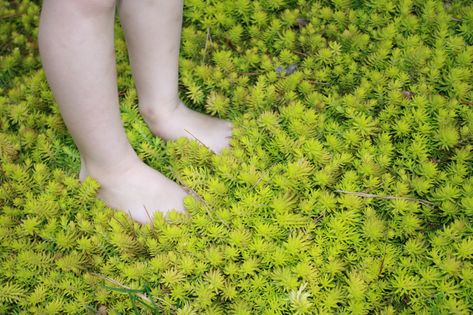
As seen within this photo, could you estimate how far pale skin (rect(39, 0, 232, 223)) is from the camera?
1.61 metres

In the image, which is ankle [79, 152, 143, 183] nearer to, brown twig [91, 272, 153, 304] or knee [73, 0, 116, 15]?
brown twig [91, 272, 153, 304]

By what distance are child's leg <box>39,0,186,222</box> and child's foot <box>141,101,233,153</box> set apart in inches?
9.9

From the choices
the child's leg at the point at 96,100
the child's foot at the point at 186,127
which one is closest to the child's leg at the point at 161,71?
the child's foot at the point at 186,127

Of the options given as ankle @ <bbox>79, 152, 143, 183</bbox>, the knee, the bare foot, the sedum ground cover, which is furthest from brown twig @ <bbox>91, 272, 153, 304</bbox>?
the knee

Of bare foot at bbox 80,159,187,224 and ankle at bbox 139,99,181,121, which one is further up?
ankle at bbox 139,99,181,121

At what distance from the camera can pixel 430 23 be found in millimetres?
2527

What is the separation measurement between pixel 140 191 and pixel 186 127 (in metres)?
0.38

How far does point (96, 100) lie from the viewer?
69.5 inches

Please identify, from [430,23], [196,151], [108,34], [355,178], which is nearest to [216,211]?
[196,151]

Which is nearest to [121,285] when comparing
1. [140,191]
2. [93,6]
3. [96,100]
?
[140,191]

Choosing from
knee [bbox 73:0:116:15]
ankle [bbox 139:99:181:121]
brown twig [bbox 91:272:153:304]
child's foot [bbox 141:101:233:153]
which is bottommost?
brown twig [bbox 91:272:153:304]

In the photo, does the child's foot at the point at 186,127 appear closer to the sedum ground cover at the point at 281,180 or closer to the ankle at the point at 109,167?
the sedum ground cover at the point at 281,180

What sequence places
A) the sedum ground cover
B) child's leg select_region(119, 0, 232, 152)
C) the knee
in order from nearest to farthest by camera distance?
the knee → the sedum ground cover → child's leg select_region(119, 0, 232, 152)

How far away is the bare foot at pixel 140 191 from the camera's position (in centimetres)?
208
